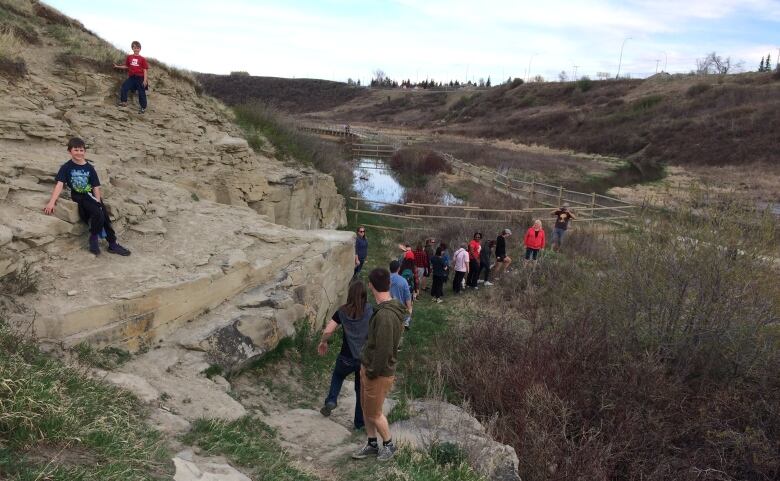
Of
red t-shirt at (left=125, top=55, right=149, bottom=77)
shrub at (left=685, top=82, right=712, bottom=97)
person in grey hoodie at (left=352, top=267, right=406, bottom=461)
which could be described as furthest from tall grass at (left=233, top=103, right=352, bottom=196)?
shrub at (left=685, top=82, right=712, bottom=97)

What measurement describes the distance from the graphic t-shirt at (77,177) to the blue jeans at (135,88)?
5405mm

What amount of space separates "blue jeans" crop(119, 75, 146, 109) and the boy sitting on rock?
532 centimetres

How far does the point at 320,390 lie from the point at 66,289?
2784mm

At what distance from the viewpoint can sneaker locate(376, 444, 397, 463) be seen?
414cm

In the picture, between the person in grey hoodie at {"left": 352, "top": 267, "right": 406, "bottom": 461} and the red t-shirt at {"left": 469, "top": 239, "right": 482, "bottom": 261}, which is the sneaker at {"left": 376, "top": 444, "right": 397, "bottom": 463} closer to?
the person in grey hoodie at {"left": 352, "top": 267, "right": 406, "bottom": 461}

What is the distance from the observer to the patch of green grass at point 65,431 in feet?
9.00

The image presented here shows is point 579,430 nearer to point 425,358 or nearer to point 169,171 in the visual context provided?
point 425,358

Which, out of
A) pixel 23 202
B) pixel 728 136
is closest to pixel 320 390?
pixel 23 202

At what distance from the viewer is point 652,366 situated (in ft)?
21.2

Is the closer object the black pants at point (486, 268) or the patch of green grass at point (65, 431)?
the patch of green grass at point (65, 431)

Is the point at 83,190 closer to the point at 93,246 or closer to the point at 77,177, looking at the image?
the point at 77,177

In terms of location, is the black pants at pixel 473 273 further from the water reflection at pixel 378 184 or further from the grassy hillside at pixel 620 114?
the grassy hillside at pixel 620 114

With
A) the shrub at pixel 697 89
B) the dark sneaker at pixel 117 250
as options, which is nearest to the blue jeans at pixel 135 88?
the dark sneaker at pixel 117 250

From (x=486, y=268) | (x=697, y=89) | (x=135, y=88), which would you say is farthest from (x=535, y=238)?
(x=697, y=89)
